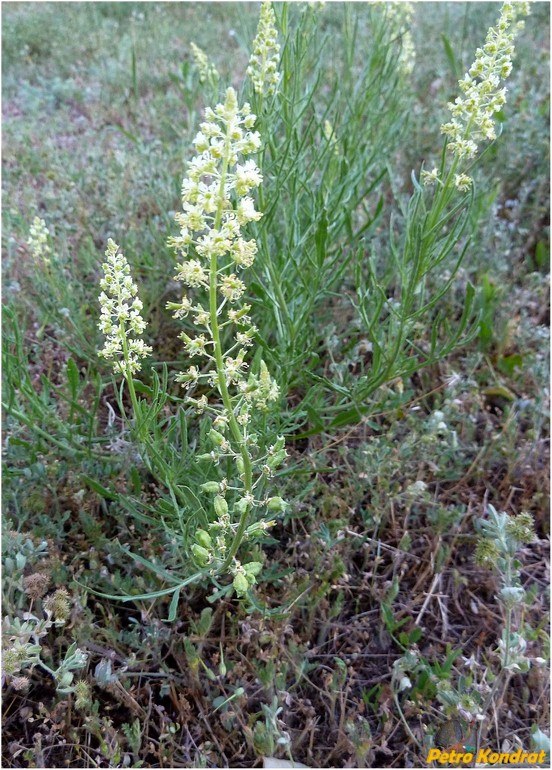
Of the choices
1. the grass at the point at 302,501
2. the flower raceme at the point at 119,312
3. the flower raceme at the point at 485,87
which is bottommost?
the grass at the point at 302,501

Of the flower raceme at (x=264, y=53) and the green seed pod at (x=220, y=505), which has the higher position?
the flower raceme at (x=264, y=53)

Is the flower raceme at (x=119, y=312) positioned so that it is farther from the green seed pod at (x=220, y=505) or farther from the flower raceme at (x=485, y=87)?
the flower raceme at (x=485, y=87)

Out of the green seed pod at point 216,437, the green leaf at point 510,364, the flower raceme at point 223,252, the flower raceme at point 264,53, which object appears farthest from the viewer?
the green leaf at point 510,364

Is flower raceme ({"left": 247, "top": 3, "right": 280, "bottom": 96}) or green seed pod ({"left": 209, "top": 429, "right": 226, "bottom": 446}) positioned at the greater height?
flower raceme ({"left": 247, "top": 3, "right": 280, "bottom": 96})

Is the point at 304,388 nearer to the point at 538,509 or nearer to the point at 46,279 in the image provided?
the point at 538,509

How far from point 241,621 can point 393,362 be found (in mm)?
866

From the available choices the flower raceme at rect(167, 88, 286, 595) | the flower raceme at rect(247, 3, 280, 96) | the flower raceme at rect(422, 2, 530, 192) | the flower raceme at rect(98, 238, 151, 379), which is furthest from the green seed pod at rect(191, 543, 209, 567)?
the flower raceme at rect(247, 3, 280, 96)

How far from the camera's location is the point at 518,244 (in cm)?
312

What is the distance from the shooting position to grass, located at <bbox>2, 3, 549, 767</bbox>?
1.62 m

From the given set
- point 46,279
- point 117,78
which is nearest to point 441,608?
point 46,279

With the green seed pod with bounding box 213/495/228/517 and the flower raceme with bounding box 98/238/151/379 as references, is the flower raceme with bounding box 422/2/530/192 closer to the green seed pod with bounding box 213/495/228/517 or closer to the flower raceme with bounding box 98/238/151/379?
the flower raceme with bounding box 98/238/151/379

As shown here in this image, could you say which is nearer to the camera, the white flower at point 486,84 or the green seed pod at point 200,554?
the green seed pod at point 200,554

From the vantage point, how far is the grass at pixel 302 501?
1621 millimetres

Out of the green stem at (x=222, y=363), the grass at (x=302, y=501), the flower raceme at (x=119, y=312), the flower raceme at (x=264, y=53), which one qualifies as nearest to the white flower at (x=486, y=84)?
the grass at (x=302, y=501)
